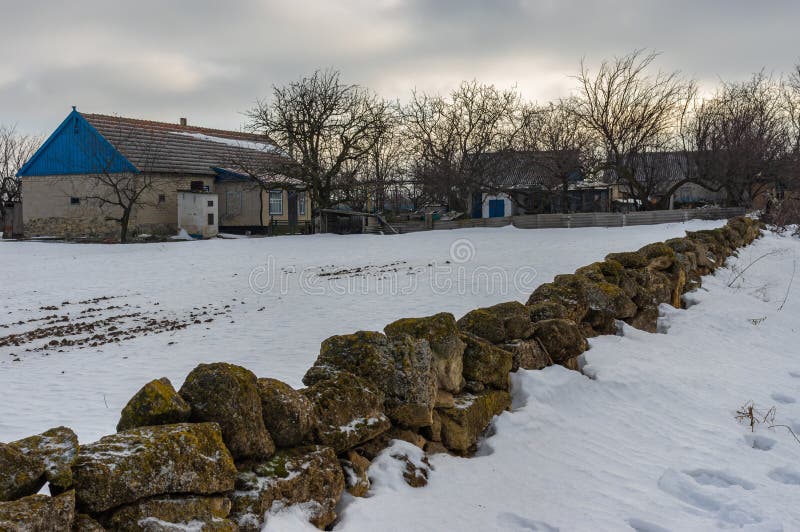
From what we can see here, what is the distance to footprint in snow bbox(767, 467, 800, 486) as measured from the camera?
4.09 metres

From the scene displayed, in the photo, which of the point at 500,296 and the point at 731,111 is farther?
the point at 731,111

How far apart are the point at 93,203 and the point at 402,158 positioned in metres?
21.5

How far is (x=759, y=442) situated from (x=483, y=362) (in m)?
2.30

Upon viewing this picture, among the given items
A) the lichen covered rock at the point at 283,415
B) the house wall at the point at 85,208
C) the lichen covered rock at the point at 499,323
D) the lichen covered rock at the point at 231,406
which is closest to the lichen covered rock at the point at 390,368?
the lichen covered rock at the point at 283,415

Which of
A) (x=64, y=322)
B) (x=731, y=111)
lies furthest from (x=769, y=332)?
(x=731, y=111)

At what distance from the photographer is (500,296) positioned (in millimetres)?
12719

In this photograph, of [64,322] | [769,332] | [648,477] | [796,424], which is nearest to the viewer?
[648,477]

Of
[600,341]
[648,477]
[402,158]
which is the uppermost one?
[402,158]

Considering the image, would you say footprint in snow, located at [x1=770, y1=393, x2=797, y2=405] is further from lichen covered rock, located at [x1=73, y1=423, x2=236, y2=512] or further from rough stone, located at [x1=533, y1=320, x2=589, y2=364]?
lichen covered rock, located at [x1=73, y1=423, x2=236, y2=512]

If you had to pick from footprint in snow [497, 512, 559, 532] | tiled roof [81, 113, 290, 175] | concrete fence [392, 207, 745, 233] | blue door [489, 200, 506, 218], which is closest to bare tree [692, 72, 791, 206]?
concrete fence [392, 207, 745, 233]

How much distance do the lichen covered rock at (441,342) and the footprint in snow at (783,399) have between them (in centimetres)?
339

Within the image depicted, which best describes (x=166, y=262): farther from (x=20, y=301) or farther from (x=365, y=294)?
(x=365, y=294)

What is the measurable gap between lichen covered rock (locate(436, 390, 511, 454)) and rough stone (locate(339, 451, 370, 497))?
84cm

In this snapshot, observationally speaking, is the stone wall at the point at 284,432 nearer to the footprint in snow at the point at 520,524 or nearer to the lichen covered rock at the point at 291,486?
the lichen covered rock at the point at 291,486
